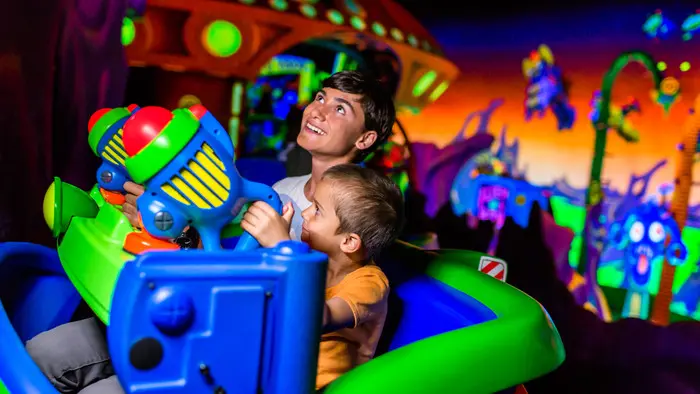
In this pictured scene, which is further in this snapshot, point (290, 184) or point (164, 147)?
point (290, 184)

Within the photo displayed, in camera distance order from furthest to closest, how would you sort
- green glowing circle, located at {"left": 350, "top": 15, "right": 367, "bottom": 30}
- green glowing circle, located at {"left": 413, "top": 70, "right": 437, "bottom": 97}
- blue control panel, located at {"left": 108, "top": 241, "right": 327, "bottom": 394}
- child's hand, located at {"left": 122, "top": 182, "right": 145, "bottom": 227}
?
green glowing circle, located at {"left": 413, "top": 70, "right": 437, "bottom": 97}
green glowing circle, located at {"left": 350, "top": 15, "right": 367, "bottom": 30}
child's hand, located at {"left": 122, "top": 182, "right": 145, "bottom": 227}
blue control panel, located at {"left": 108, "top": 241, "right": 327, "bottom": 394}

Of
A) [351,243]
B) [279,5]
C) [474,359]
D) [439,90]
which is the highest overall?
[279,5]

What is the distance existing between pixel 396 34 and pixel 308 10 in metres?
0.60

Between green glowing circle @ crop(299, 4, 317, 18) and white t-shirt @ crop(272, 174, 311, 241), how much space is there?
1.47 m

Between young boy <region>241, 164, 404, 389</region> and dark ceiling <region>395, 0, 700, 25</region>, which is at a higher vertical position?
dark ceiling <region>395, 0, 700, 25</region>

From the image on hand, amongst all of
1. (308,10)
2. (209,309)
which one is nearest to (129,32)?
(308,10)

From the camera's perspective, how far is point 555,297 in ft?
8.95

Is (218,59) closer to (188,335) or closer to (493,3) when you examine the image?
(493,3)

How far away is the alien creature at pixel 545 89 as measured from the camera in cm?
293

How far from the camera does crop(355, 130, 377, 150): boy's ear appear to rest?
1.26 metres

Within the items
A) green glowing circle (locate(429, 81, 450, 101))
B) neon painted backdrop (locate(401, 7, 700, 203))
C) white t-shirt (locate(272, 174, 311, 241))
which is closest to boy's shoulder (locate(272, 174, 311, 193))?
white t-shirt (locate(272, 174, 311, 241))

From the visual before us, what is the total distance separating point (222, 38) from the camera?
249 centimetres

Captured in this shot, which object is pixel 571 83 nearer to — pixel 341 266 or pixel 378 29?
pixel 378 29

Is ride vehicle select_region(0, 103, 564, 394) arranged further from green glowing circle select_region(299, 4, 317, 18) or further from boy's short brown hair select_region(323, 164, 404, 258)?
green glowing circle select_region(299, 4, 317, 18)
